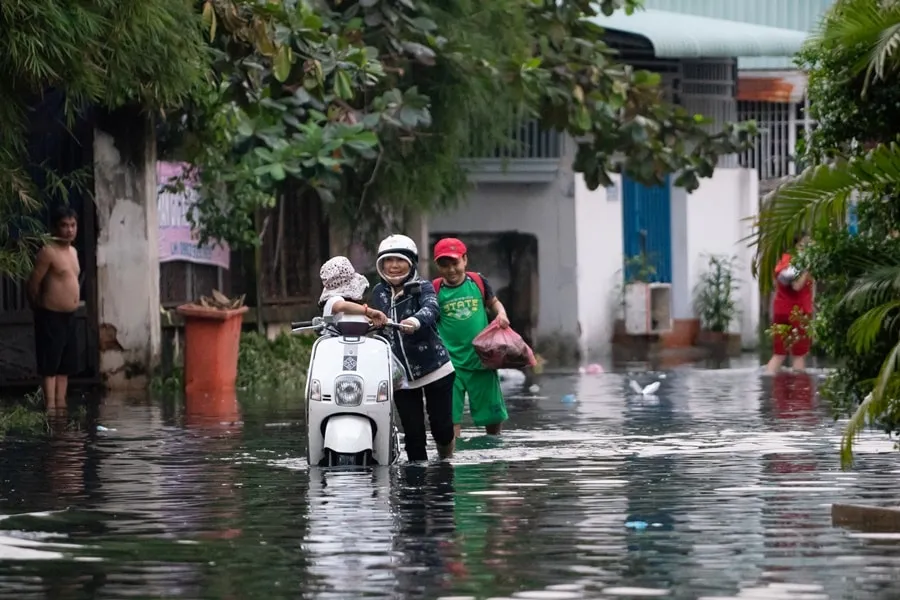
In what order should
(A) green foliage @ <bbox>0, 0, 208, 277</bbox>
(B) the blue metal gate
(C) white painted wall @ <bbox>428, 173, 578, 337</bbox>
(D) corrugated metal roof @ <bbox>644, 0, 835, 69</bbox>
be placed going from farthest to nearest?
1. (D) corrugated metal roof @ <bbox>644, 0, 835, 69</bbox>
2. (B) the blue metal gate
3. (C) white painted wall @ <bbox>428, 173, 578, 337</bbox>
4. (A) green foliage @ <bbox>0, 0, 208, 277</bbox>

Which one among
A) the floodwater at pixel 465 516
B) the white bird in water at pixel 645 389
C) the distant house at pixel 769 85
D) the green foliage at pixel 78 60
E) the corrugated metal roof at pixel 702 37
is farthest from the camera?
the distant house at pixel 769 85

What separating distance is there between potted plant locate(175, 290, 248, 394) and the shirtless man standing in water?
2.10 meters

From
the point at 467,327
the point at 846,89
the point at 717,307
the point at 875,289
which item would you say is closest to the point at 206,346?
the point at 467,327

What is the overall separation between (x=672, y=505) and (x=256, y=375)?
13110 mm

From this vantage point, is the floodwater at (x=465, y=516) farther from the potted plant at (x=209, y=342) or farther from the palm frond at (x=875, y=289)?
the potted plant at (x=209, y=342)

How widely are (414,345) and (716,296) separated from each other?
1921 cm

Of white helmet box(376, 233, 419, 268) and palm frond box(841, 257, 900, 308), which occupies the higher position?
white helmet box(376, 233, 419, 268)

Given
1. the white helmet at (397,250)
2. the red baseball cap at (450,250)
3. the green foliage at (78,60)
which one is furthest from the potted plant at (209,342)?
the white helmet at (397,250)

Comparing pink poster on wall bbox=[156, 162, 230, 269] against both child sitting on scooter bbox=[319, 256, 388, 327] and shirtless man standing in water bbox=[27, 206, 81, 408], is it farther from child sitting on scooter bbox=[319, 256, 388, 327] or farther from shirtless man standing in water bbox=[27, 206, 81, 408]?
child sitting on scooter bbox=[319, 256, 388, 327]

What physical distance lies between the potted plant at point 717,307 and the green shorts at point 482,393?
16.5m

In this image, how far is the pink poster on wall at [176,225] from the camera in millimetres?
23984

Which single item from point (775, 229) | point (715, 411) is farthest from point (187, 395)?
point (775, 229)

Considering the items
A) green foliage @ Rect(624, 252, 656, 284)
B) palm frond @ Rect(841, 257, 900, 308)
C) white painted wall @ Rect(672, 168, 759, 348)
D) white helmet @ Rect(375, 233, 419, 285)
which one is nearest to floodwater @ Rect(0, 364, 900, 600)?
palm frond @ Rect(841, 257, 900, 308)

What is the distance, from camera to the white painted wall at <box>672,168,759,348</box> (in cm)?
3234
